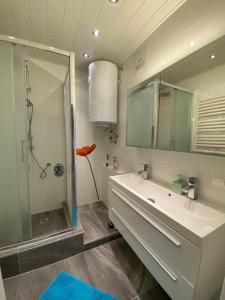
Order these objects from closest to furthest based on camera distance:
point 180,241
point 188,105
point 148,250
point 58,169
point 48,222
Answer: point 180,241 < point 148,250 < point 188,105 < point 48,222 < point 58,169

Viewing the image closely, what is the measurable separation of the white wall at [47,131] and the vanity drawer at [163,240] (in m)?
1.27

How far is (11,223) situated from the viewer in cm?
150

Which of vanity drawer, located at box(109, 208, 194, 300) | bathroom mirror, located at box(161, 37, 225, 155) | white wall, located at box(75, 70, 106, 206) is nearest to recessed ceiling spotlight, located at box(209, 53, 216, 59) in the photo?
bathroom mirror, located at box(161, 37, 225, 155)

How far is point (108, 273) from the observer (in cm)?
134

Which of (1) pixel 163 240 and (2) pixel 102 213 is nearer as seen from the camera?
(1) pixel 163 240

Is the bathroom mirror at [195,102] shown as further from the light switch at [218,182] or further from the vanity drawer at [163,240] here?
the vanity drawer at [163,240]

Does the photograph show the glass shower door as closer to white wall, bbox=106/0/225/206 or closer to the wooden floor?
the wooden floor

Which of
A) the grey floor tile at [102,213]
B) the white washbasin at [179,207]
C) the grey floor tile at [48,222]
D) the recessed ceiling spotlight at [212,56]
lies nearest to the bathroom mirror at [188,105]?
the recessed ceiling spotlight at [212,56]

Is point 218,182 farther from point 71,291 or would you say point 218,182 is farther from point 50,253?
point 50,253

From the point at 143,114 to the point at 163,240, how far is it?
1.22 meters

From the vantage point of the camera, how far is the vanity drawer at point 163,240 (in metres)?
0.75

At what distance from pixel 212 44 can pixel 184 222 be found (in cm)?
116

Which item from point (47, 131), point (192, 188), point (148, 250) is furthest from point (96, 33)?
point (148, 250)

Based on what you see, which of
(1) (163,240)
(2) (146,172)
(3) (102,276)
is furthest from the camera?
(2) (146,172)
